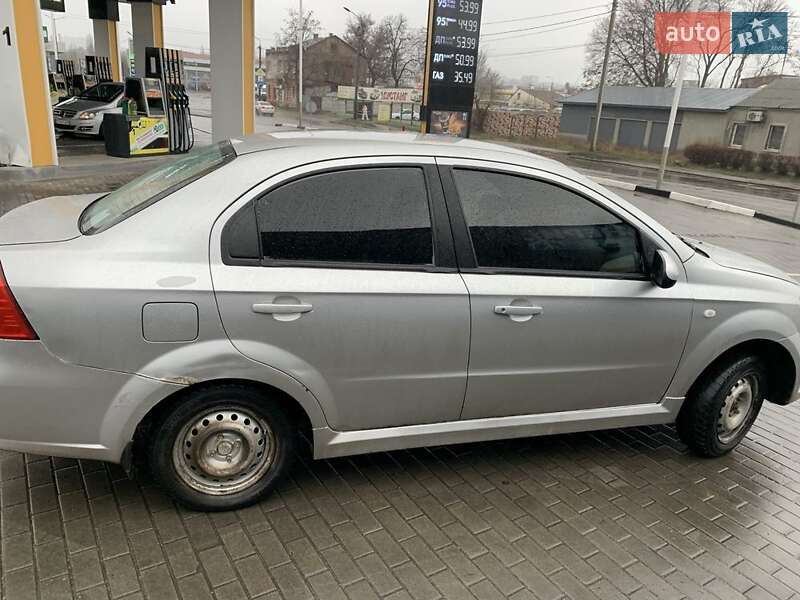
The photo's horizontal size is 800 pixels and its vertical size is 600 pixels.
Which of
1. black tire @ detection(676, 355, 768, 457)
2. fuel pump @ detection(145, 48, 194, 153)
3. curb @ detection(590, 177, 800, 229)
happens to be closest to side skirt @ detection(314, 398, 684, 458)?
black tire @ detection(676, 355, 768, 457)

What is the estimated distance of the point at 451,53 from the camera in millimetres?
15820

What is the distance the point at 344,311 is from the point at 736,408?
256 cm

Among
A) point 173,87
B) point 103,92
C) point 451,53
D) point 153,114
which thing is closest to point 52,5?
point 103,92

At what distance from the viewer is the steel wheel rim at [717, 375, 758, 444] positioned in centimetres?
371

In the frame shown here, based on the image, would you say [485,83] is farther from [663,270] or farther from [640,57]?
[663,270]

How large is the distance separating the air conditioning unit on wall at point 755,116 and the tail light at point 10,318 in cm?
3989

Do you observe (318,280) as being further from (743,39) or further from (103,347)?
(743,39)

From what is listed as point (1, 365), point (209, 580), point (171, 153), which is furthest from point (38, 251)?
point (171, 153)

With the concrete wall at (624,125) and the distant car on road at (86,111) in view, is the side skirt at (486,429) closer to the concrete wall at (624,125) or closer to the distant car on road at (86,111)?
the distant car on road at (86,111)

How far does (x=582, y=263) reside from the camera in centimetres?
323

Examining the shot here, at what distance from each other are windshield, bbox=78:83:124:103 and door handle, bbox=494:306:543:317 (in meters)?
18.6

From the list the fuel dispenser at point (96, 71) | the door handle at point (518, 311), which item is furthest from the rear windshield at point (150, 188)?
the fuel dispenser at point (96, 71)

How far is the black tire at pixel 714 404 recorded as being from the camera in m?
A: 3.61

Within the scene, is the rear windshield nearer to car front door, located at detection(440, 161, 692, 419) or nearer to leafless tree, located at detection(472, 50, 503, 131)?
car front door, located at detection(440, 161, 692, 419)
